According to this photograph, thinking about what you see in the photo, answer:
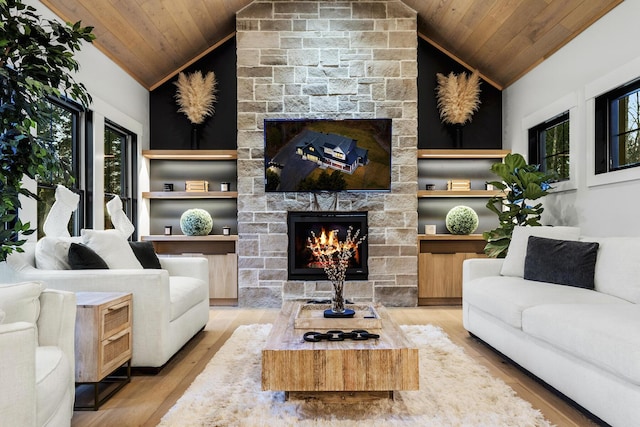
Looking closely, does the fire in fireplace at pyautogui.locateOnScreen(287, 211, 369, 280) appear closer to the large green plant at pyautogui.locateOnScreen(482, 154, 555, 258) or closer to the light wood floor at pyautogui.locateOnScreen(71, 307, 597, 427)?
the light wood floor at pyautogui.locateOnScreen(71, 307, 597, 427)

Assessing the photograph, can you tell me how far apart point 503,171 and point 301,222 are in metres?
2.13

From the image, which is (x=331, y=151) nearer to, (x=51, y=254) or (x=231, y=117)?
(x=231, y=117)

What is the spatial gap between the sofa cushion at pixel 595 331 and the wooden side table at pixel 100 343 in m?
2.24

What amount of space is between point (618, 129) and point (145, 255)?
12.6ft

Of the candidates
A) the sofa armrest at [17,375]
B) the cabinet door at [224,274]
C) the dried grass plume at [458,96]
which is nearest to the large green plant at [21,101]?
the sofa armrest at [17,375]

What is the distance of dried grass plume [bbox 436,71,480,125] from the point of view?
543 centimetres

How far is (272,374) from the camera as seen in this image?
2.21m

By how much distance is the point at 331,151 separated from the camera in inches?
203

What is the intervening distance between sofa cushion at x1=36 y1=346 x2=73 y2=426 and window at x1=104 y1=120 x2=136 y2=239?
9.54 feet

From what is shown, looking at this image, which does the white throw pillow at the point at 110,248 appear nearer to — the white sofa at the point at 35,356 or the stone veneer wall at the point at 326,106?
the white sofa at the point at 35,356

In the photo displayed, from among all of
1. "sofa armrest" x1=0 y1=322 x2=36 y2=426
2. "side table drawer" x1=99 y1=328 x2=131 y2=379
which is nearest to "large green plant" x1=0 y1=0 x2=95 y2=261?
"side table drawer" x1=99 y1=328 x2=131 y2=379

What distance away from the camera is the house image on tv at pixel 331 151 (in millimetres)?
5152

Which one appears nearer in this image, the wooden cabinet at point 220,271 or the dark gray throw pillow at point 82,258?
the dark gray throw pillow at point 82,258

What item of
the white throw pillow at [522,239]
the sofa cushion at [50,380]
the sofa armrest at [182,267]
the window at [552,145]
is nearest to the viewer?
the sofa cushion at [50,380]
